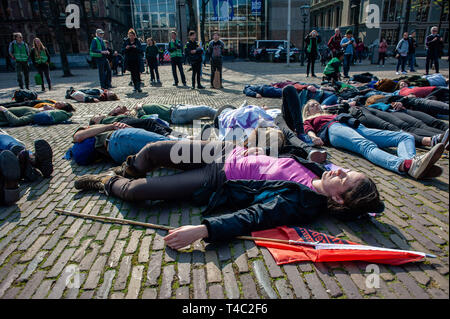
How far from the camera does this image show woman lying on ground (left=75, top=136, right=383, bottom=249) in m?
2.46

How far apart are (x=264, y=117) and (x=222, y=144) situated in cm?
188

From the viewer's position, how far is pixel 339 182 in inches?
99.0

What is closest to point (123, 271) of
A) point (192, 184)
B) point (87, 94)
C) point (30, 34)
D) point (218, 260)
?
point (218, 260)

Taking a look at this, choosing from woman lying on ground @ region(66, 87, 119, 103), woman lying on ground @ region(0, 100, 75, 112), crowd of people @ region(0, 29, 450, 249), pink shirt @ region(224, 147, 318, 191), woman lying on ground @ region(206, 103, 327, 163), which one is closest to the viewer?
crowd of people @ region(0, 29, 450, 249)

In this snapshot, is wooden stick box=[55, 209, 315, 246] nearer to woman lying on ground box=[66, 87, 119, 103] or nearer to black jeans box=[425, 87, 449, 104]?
black jeans box=[425, 87, 449, 104]

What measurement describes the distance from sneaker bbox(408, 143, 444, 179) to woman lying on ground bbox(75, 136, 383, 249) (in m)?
1.08

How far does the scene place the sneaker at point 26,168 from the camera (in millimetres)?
3791

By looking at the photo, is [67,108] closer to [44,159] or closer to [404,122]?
[44,159]

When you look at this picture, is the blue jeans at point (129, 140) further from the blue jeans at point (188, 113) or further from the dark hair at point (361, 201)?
the blue jeans at point (188, 113)

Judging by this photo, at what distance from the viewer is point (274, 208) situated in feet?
8.27

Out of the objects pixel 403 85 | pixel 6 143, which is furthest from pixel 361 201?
pixel 403 85

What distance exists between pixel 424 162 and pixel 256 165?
6.50 ft

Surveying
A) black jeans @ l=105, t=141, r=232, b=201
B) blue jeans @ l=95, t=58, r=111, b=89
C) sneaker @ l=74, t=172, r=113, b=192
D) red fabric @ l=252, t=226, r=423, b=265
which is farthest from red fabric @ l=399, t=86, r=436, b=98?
blue jeans @ l=95, t=58, r=111, b=89

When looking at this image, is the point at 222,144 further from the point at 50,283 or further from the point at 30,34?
the point at 30,34
